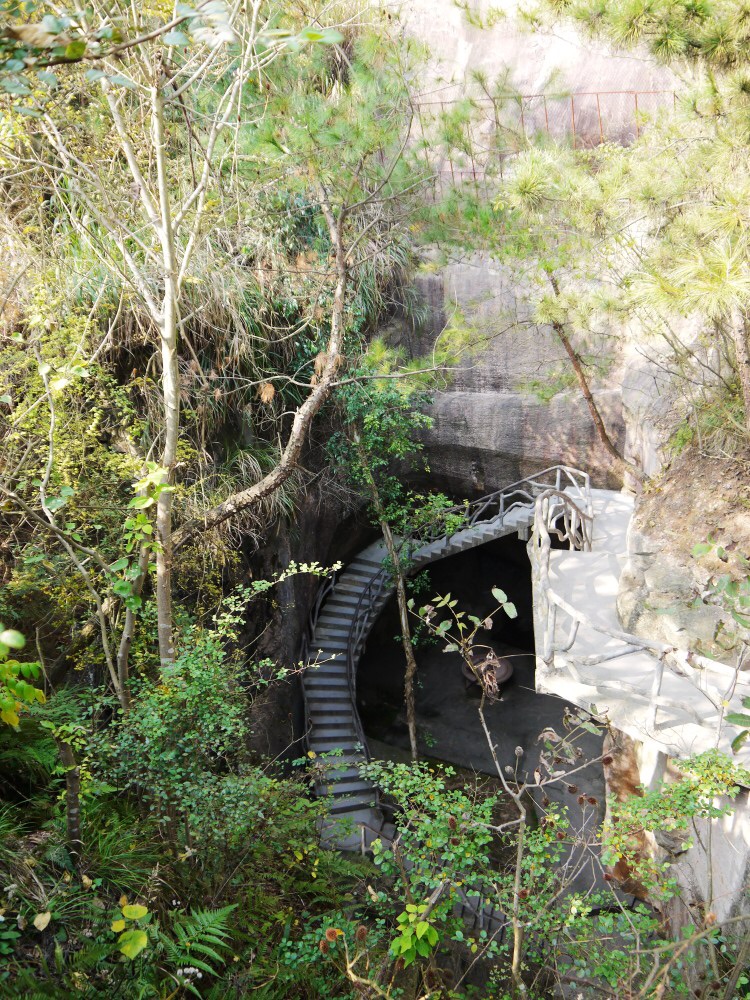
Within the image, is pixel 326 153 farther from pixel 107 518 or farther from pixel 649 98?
pixel 649 98

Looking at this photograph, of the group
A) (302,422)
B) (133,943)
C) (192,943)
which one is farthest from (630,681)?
(133,943)

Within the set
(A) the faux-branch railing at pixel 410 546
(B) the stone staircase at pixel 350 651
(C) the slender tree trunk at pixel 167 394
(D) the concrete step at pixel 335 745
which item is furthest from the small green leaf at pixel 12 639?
(D) the concrete step at pixel 335 745

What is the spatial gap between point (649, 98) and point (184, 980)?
14635mm

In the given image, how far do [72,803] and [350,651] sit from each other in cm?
727

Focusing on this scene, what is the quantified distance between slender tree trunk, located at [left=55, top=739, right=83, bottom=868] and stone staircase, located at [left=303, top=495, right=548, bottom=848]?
5227 mm

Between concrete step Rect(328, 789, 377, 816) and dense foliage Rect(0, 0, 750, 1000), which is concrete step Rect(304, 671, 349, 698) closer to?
dense foliage Rect(0, 0, 750, 1000)

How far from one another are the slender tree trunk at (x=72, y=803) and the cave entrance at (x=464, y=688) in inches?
273

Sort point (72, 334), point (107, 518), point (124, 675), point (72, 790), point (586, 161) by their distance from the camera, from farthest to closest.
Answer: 1. point (586, 161)
2. point (107, 518)
3. point (72, 334)
4. point (124, 675)
5. point (72, 790)

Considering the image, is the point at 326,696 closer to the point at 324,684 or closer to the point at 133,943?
the point at 324,684

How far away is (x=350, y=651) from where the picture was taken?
11180 millimetres

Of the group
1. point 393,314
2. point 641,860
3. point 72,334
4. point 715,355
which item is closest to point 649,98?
point 393,314

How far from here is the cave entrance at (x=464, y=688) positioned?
11.7 m

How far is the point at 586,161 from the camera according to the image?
24.0 ft

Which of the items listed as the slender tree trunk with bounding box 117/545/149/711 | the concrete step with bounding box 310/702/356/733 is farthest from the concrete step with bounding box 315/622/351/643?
the slender tree trunk with bounding box 117/545/149/711
